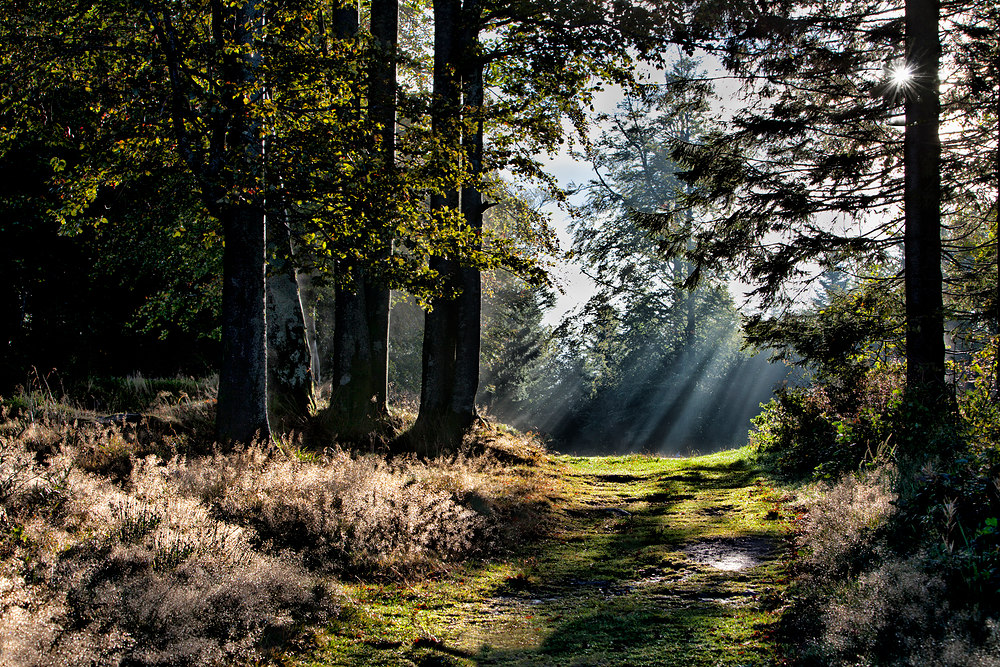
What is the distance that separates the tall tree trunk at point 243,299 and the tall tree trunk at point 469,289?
17.3ft

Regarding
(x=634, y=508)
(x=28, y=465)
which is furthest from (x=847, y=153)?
(x=28, y=465)

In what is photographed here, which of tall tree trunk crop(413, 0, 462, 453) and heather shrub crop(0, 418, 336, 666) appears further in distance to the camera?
tall tree trunk crop(413, 0, 462, 453)

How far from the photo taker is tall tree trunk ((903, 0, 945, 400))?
10.1 metres

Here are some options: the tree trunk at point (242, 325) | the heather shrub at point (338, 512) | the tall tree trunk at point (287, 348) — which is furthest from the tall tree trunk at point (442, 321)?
the heather shrub at point (338, 512)

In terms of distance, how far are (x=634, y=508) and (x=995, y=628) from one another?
7332 millimetres

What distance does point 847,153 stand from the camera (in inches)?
468

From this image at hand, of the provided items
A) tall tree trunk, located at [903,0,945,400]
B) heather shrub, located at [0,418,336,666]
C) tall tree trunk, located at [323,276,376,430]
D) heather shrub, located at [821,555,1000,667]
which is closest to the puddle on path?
heather shrub, located at [821,555,1000,667]

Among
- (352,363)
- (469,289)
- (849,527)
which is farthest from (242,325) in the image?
(849,527)

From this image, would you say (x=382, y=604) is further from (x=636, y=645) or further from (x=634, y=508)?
(x=634, y=508)

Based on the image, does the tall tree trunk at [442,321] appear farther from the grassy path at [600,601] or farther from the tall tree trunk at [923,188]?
the tall tree trunk at [923,188]

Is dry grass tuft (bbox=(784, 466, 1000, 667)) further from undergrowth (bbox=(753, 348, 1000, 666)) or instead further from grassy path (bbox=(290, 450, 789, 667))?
grassy path (bbox=(290, 450, 789, 667))

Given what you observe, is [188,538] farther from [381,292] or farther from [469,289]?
[469,289]

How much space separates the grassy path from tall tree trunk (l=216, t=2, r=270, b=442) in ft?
12.1

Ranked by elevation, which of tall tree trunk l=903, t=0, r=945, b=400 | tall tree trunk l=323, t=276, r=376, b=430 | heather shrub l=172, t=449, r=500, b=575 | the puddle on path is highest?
tall tree trunk l=903, t=0, r=945, b=400
